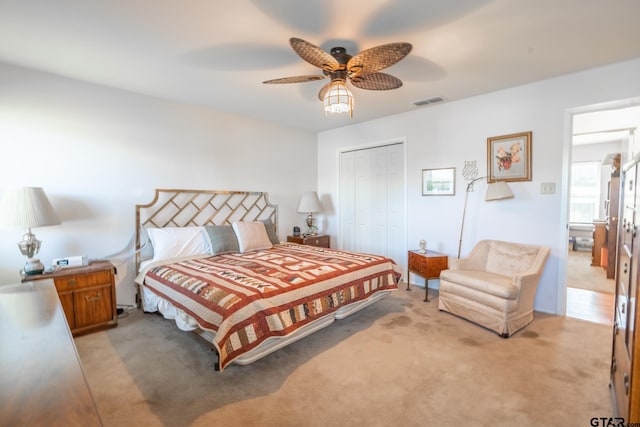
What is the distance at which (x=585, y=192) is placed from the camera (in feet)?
22.1

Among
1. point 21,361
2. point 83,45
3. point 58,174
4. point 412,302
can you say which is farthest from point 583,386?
point 58,174

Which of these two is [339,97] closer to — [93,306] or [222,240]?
[222,240]

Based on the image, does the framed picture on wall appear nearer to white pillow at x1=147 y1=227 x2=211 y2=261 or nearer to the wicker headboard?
the wicker headboard

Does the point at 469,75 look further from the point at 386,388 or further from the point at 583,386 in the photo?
the point at 386,388

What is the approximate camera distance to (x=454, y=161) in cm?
385

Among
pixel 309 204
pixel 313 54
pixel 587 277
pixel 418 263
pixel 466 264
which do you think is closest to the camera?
pixel 313 54

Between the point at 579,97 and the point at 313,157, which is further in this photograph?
the point at 313,157

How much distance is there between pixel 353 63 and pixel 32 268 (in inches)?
127

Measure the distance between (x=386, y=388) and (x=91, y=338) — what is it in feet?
8.66

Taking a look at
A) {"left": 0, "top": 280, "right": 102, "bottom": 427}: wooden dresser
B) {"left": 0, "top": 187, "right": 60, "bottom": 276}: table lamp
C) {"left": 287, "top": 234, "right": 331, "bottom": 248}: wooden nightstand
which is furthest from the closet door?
{"left": 0, "top": 280, "right": 102, "bottom": 427}: wooden dresser

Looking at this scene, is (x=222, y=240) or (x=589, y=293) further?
(x=589, y=293)

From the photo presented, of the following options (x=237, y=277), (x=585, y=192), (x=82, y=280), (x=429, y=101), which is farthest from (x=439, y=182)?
(x=585, y=192)

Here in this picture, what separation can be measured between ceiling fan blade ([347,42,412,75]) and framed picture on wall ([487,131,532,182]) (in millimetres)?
2121

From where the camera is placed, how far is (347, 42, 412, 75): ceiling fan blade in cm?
187
